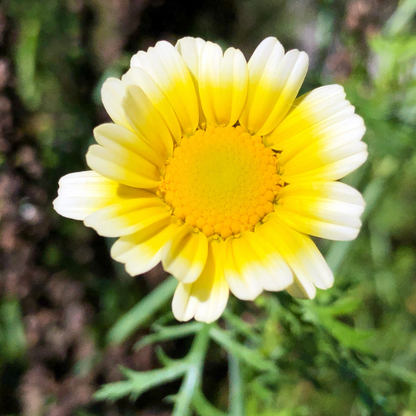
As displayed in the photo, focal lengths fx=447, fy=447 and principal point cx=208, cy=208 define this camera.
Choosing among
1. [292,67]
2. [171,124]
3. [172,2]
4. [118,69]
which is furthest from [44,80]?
[292,67]

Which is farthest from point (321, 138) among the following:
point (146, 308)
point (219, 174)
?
point (146, 308)

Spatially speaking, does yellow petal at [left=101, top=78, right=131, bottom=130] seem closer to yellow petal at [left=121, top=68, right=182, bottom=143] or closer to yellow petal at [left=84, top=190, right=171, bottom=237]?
yellow petal at [left=121, top=68, right=182, bottom=143]

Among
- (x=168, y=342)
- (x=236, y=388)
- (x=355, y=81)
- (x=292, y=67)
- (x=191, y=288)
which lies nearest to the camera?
(x=191, y=288)

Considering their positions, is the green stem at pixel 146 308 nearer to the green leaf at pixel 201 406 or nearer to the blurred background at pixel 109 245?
the blurred background at pixel 109 245

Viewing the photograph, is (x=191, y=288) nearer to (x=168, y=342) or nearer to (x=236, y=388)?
(x=236, y=388)

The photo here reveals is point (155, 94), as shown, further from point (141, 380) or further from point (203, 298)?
point (141, 380)

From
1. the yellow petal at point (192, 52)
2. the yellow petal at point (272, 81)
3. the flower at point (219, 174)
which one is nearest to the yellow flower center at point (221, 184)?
the flower at point (219, 174)
